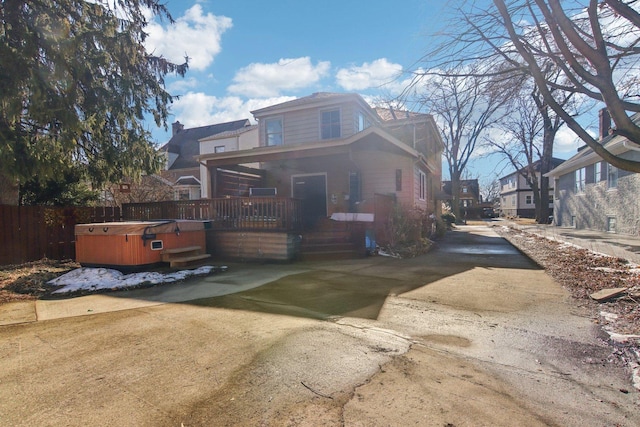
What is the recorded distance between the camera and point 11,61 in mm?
7012

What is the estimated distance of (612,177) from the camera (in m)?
14.4

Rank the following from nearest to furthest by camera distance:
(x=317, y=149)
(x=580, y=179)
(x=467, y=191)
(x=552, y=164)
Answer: (x=317, y=149), (x=580, y=179), (x=552, y=164), (x=467, y=191)

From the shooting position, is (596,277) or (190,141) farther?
(190,141)

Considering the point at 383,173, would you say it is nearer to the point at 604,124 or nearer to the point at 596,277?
the point at 596,277

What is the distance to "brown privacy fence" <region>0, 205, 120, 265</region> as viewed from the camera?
8.59 m

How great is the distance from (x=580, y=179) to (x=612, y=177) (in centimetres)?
409

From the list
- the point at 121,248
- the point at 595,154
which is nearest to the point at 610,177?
the point at 595,154

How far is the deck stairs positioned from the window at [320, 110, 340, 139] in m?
7.58

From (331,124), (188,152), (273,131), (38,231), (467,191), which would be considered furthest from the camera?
(467,191)

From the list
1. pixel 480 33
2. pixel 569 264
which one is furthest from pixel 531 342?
pixel 569 264

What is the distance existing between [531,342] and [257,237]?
273 inches

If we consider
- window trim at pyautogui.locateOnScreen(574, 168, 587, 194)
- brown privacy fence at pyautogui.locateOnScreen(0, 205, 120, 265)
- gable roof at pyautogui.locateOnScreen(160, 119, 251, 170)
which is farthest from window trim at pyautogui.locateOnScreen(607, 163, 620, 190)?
gable roof at pyautogui.locateOnScreen(160, 119, 251, 170)

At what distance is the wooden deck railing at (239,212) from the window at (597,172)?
1507 cm

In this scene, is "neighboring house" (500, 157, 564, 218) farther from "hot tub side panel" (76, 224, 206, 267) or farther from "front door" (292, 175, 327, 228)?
"hot tub side panel" (76, 224, 206, 267)
